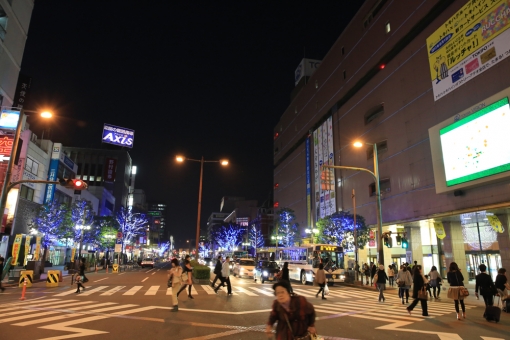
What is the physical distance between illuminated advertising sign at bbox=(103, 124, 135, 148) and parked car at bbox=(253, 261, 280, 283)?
1978 inches

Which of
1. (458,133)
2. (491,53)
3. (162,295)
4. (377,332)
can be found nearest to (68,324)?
(162,295)

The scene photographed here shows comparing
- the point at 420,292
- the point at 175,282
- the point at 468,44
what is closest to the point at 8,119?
the point at 175,282

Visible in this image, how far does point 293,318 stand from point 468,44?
2645 centimetres

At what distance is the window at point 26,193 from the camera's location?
3506 centimetres

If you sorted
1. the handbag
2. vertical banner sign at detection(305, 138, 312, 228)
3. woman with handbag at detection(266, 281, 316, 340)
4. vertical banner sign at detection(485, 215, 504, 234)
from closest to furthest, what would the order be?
1. woman with handbag at detection(266, 281, 316, 340)
2. the handbag
3. vertical banner sign at detection(485, 215, 504, 234)
4. vertical banner sign at detection(305, 138, 312, 228)

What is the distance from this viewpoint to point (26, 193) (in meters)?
35.9

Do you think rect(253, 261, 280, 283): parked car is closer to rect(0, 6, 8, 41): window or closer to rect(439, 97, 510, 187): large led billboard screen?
rect(439, 97, 510, 187): large led billboard screen

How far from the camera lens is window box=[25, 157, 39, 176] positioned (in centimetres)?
3512

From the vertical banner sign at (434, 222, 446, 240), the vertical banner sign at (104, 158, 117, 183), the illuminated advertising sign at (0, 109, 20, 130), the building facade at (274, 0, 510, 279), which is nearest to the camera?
the building facade at (274, 0, 510, 279)

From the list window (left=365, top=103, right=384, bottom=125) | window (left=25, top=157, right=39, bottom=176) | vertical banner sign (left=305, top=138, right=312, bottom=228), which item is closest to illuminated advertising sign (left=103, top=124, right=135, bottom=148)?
window (left=25, top=157, right=39, bottom=176)

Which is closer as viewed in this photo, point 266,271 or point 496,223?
point 496,223

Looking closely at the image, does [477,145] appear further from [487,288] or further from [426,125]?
[487,288]

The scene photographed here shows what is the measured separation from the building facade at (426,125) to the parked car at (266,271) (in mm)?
9944

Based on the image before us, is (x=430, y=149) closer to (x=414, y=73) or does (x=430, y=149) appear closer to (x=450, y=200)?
(x=450, y=200)
